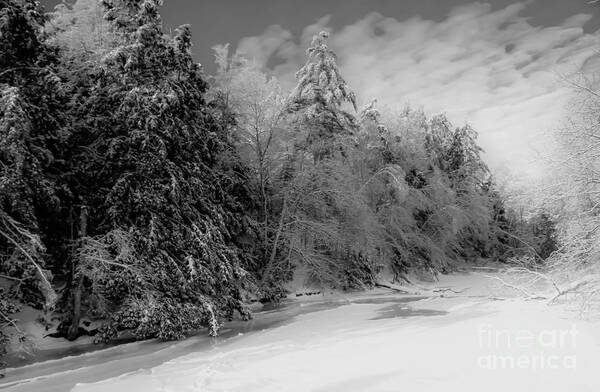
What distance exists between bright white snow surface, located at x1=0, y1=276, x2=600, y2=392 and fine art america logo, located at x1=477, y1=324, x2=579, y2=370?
1 centimetres

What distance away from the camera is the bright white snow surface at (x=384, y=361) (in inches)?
198

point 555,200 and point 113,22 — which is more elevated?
point 113,22

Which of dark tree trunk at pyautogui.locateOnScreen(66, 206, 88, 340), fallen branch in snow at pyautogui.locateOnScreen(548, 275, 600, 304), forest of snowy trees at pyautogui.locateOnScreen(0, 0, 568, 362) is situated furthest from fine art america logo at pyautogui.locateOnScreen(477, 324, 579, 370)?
dark tree trunk at pyautogui.locateOnScreen(66, 206, 88, 340)

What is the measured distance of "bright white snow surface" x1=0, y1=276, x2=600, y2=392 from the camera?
502 centimetres

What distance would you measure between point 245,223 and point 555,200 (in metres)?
12.4

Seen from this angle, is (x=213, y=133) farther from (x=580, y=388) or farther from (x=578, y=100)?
(x=580, y=388)

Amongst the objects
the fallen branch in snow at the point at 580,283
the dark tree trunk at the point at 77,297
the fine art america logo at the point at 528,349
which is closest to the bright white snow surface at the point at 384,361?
the fine art america logo at the point at 528,349

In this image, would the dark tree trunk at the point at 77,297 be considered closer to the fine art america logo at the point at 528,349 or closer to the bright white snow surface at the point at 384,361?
the bright white snow surface at the point at 384,361

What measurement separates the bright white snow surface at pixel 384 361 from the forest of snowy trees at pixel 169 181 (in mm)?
2416

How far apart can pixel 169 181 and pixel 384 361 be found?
943 centimetres

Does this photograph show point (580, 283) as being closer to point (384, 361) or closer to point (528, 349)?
point (528, 349)

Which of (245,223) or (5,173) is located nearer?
(5,173)

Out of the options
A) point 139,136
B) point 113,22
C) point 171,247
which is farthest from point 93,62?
point 171,247

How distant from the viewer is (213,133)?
16.8 meters
